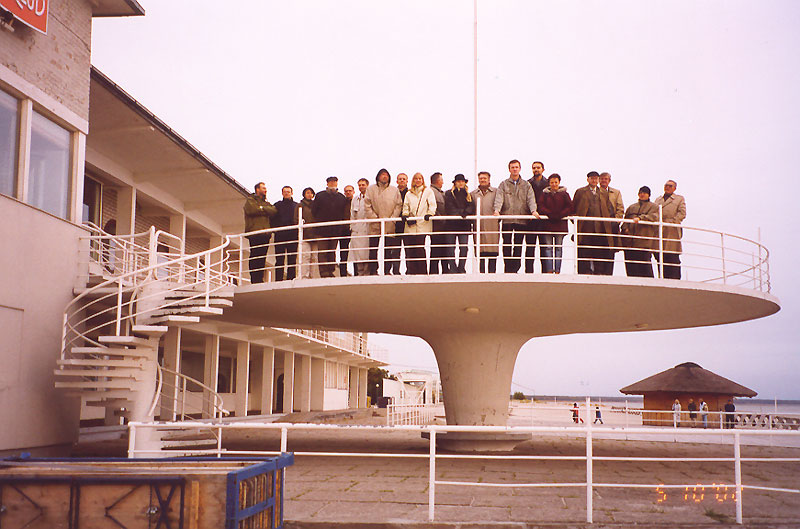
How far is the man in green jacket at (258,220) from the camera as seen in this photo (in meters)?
15.4

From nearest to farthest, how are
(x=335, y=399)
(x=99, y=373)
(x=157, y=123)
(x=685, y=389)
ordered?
(x=99, y=373)
(x=157, y=123)
(x=685, y=389)
(x=335, y=399)

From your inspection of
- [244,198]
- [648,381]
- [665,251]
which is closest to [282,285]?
[665,251]

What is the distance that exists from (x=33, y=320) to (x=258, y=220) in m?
4.40

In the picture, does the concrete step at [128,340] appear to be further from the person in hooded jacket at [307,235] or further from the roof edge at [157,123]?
the roof edge at [157,123]

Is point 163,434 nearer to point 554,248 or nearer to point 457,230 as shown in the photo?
point 457,230

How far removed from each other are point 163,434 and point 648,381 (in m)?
20.6

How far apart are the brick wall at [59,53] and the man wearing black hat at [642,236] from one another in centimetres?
1043

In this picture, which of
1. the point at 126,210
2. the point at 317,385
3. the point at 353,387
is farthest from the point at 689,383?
the point at 353,387

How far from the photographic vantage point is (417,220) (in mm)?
13703

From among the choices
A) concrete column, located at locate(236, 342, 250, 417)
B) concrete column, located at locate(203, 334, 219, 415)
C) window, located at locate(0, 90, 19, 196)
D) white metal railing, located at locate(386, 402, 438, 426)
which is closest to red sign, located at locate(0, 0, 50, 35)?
window, located at locate(0, 90, 19, 196)

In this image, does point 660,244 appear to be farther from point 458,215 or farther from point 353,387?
point 353,387

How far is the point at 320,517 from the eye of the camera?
798 cm

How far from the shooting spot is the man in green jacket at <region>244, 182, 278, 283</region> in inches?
608

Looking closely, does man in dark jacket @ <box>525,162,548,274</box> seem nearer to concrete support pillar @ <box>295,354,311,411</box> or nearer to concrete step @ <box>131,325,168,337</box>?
concrete step @ <box>131,325,168,337</box>
